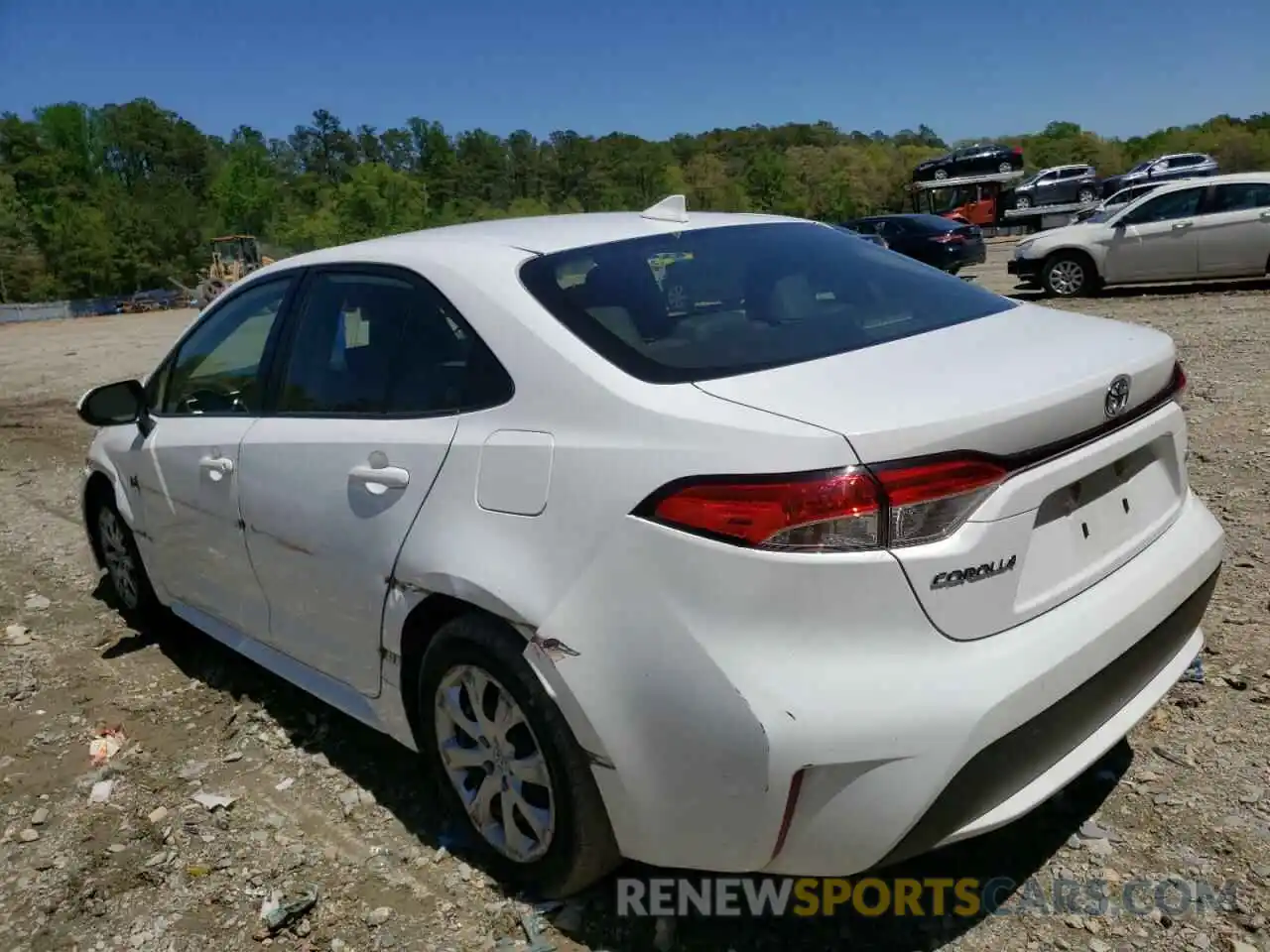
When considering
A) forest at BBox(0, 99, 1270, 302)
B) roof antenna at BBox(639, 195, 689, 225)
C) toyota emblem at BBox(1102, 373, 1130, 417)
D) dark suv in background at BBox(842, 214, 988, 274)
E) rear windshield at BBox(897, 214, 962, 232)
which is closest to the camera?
toyota emblem at BBox(1102, 373, 1130, 417)

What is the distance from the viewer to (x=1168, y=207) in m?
13.6

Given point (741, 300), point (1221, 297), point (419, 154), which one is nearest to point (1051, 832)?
point (741, 300)

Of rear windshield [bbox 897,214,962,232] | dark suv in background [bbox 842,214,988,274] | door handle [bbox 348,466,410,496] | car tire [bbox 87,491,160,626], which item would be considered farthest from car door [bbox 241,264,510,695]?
rear windshield [bbox 897,214,962,232]

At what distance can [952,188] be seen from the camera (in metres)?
41.1

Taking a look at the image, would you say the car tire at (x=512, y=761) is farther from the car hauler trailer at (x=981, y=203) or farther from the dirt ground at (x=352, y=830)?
the car hauler trailer at (x=981, y=203)

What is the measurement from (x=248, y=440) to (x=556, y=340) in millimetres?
1423

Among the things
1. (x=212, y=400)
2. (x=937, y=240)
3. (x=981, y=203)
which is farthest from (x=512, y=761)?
(x=981, y=203)

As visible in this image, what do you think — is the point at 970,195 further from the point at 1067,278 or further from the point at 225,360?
the point at 225,360

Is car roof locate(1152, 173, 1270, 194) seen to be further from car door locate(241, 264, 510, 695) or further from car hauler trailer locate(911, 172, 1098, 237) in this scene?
car hauler trailer locate(911, 172, 1098, 237)

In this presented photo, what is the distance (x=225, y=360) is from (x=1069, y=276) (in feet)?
45.8

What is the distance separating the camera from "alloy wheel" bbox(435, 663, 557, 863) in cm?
233

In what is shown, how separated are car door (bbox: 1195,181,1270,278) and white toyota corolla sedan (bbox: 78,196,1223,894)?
12.7 meters

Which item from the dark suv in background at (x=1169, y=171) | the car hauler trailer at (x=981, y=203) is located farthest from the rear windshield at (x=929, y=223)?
the dark suv in background at (x=1169, y=171)

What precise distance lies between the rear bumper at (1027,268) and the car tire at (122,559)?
1389 cm
